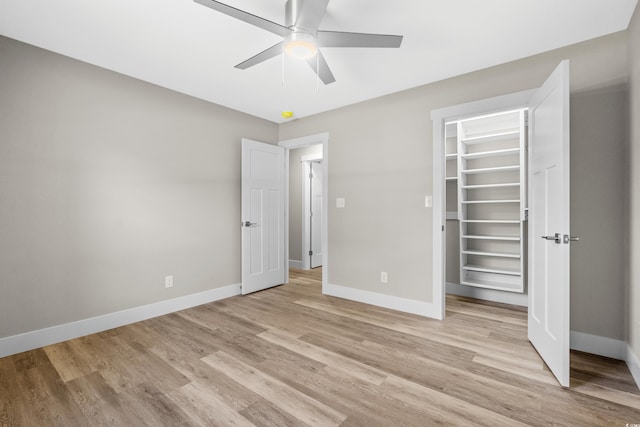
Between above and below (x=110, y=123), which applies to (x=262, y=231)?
below

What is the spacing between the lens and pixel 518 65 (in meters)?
2.62

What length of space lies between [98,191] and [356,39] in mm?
2627

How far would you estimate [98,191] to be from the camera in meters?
2.73

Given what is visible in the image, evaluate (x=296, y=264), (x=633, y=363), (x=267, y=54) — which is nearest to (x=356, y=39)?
(x=267, y=54)

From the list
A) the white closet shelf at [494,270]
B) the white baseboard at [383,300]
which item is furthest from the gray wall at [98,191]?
the white closet shelf at [494,270]

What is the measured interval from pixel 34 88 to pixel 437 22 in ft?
10.6

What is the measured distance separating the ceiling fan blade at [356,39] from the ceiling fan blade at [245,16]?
0.75ft

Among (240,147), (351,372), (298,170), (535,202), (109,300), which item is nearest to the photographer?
(351,372)

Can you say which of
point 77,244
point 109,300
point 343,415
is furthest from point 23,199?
point 343,415

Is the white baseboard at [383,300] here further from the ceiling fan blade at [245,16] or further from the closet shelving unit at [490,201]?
the ceiling fan blade at [245,16]

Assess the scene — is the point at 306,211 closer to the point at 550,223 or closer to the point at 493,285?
the point at 493,285

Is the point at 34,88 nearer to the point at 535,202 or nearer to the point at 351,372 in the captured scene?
the point at 351,372

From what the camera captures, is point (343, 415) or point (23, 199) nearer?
point (343, 415)

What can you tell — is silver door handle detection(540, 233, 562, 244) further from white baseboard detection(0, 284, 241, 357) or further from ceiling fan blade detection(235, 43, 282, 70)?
white baseboard detection(0, 284, 241, 357)
